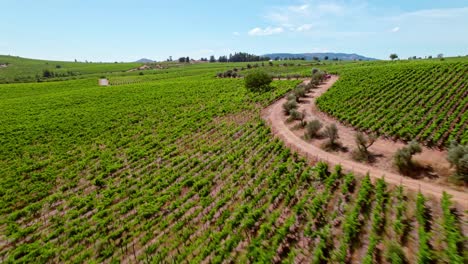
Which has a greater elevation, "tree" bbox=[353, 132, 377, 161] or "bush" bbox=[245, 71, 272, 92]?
"bush" bbox=[245, 71, 272, 92]

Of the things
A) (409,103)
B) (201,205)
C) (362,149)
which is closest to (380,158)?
(362,149)

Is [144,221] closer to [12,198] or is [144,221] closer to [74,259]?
[74,259]

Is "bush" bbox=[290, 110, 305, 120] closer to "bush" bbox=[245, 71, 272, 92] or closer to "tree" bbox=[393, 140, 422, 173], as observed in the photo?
"tree" bbox=[393, 140, 422, 173]

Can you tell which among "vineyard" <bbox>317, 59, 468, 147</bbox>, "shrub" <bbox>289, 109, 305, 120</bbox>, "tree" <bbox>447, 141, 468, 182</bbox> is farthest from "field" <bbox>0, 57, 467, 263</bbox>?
"tree" <bbox>447, 141, 468, 182</bbox>

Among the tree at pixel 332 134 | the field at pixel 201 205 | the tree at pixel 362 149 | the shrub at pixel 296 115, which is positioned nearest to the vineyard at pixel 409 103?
the field at pixel 201 205

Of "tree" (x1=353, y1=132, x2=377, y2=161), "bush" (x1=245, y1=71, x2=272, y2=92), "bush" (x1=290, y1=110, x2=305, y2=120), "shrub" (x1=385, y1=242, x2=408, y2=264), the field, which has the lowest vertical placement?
the field

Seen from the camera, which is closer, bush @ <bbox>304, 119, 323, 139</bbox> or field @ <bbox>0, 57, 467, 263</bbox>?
field @ <bbox>0, 57, 467, 263</bbox>

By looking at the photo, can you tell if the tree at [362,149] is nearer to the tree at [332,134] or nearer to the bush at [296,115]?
the tree at [332,134]
